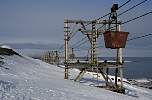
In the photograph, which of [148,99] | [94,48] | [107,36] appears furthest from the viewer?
[94,48]

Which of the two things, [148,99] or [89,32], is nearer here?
[148,99]

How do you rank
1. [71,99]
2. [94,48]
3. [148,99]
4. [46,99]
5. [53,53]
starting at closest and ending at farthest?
[46,99] → [71,99] → [148,99] → [94,48] → [53,53]

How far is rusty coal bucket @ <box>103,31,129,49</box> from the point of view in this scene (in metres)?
15.7

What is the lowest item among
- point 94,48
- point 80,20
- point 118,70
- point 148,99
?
point 148,99

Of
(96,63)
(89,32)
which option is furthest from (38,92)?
(89,32)

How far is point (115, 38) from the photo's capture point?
15820 mm

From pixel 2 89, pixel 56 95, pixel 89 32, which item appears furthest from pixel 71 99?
pixel 89 32

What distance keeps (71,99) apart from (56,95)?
82 cm

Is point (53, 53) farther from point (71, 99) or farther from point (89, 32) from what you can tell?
point (71, 99)

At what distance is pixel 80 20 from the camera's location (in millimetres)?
22938

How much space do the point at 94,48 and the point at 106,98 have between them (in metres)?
7.53

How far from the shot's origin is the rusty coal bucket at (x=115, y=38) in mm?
15742

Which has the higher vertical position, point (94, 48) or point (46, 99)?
point (94, 48)

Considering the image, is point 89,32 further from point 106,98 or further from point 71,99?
point 71,99
